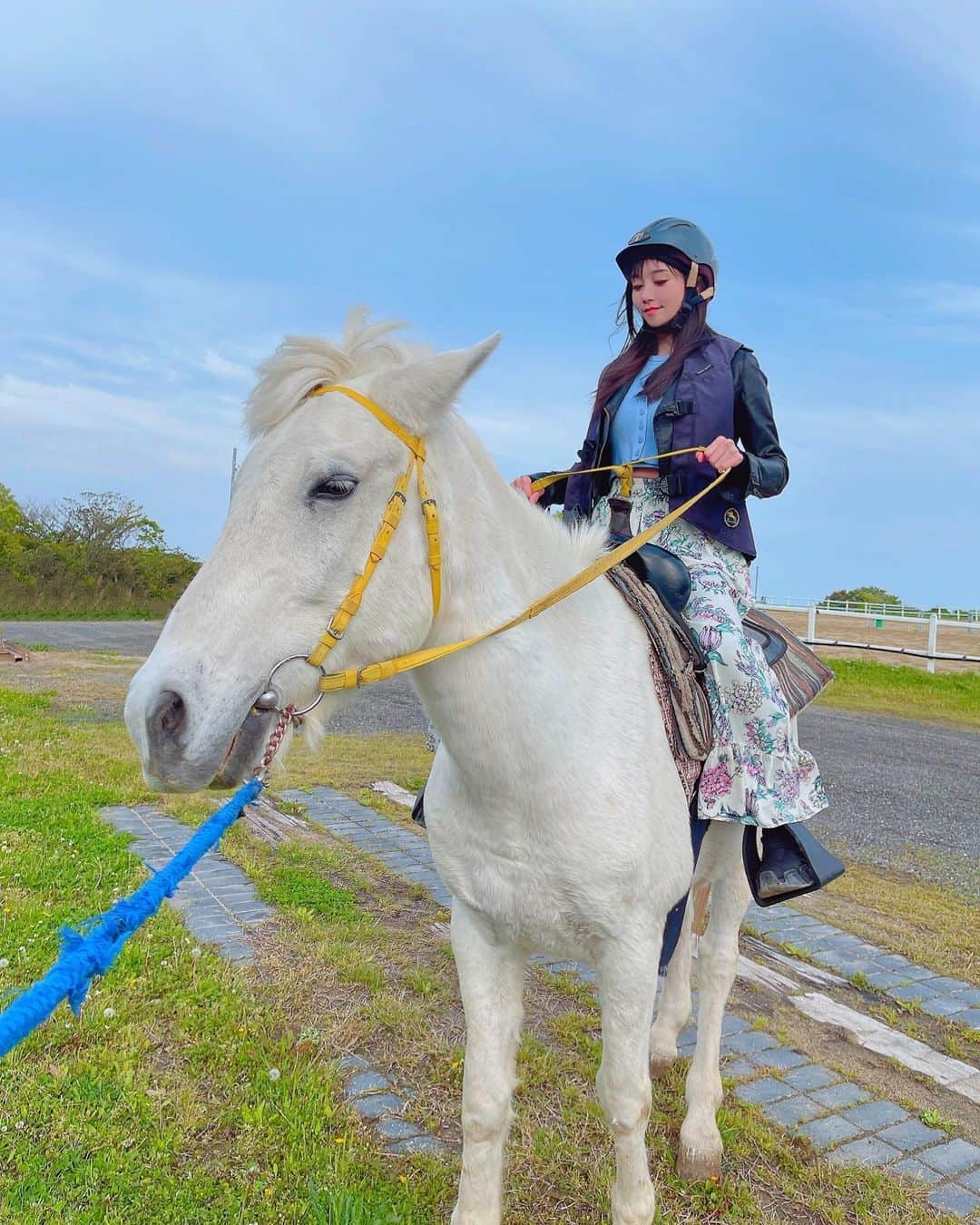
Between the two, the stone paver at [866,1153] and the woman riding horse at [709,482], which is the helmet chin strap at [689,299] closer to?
the woman riding horse at [709,482]

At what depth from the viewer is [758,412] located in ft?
10.8

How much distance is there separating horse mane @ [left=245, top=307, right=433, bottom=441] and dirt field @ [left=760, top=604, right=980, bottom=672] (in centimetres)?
1731

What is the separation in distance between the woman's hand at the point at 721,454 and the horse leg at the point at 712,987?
4.50 feet

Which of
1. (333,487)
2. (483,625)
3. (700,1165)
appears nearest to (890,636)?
(700,1165)

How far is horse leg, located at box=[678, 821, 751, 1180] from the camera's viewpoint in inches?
124

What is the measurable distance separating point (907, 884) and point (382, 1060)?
468 cm

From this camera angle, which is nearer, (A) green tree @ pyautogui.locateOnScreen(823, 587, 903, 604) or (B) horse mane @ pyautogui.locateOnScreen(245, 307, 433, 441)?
(B) horse mane @ pyautogui.locateOnScreen(245, 307, 433, 441)

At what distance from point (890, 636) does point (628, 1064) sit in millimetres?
22331

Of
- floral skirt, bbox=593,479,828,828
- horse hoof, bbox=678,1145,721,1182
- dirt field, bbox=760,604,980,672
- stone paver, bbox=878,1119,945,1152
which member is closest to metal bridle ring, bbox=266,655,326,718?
floral skirt, bbox=593,479,828,828

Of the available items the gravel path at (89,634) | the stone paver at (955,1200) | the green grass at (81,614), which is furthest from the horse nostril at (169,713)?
the green grass at (81,614)

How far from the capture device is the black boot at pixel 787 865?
3232 millimetres

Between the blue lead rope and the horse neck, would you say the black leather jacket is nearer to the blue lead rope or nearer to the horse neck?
the horse neck

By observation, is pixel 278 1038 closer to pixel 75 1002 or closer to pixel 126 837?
pixel 75 1002

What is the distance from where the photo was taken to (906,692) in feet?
57.2
